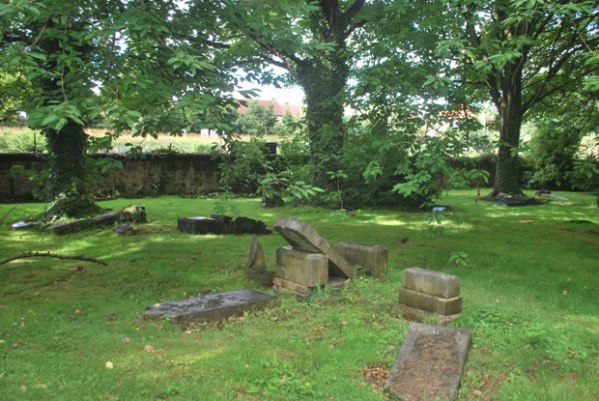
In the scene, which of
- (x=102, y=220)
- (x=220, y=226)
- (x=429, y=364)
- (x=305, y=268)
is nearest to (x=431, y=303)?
(x=429, y=364)

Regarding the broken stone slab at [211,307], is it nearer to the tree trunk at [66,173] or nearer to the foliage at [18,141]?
the tree trunk at [66,173]

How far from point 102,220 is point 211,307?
6931mm

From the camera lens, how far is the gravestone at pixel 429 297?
5.96 metres

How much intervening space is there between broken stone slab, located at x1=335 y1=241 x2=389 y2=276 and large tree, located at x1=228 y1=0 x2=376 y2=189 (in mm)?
1746

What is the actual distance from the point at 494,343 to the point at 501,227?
789 cm

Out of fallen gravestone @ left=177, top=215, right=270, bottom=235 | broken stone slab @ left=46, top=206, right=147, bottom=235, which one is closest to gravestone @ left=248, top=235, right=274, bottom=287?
fallen gravestone @ left=177, top=215, right=270, bottom=235

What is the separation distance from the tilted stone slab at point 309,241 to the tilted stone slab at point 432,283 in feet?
3.96

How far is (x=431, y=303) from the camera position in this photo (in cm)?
605

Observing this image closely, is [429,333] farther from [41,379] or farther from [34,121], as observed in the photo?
[34,121]

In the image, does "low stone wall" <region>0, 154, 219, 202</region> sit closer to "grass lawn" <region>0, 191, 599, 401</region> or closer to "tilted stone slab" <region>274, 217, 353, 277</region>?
"grass lawn" <region>0, 191, 599, 401</region>

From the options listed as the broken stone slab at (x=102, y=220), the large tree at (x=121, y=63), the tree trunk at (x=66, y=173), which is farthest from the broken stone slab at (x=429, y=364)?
the tree trunk at (x=66, y=173)

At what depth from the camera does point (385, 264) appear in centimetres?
797

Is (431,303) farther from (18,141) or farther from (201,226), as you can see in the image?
(18,141)

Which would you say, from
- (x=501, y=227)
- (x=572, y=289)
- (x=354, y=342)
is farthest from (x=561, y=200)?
(x=354, y=342)
